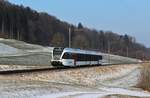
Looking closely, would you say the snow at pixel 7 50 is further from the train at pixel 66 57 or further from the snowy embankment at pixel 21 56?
Answer: the train at pixel 66 57

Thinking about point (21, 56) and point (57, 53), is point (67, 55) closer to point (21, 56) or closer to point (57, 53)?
point (57, 53)

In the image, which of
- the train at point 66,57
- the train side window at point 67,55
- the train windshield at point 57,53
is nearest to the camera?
the train at point 66,57

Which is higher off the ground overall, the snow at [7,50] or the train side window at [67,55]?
the snow at [7,50]

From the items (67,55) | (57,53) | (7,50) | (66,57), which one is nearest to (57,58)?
(57,53)

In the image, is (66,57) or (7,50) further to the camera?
(7,50)

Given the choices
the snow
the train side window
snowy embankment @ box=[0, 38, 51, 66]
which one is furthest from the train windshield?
the snow

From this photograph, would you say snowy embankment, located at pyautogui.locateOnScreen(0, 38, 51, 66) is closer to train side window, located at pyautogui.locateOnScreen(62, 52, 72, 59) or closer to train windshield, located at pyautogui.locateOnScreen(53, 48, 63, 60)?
train windshield, located at pyautogui.locateOnScreen(53, 48, 63, 60)

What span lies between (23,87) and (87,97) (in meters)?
3.92

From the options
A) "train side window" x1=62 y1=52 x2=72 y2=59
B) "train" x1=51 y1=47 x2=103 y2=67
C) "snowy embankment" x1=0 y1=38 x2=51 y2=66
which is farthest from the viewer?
"snowy embankment" x1=0 y1=38 x2=51 y2=66

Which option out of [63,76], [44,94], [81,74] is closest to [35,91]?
[44,94]

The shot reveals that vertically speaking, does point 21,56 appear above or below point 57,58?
above

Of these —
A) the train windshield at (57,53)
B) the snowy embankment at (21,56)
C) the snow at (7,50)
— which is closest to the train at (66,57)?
the train windshield at (57,53)

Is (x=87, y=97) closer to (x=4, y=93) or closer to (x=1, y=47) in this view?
(x=4, y=93)

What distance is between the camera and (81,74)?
47.6 m
